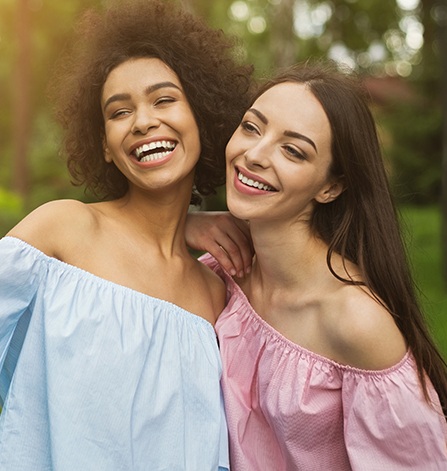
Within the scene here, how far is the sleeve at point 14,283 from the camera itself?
2.23 meters

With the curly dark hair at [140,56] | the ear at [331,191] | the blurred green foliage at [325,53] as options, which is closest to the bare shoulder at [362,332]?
the ear at [331,191]

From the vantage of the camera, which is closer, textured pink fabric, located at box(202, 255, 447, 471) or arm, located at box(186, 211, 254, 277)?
textured pink fabric, located at box(202, 255, 447, 471)

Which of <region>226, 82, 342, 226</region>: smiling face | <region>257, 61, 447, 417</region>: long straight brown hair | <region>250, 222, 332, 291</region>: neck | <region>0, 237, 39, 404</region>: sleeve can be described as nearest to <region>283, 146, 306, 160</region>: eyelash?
<region>226, 82, 342, 226</region>: smiling face

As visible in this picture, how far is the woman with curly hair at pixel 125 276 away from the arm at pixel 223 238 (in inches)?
3.4

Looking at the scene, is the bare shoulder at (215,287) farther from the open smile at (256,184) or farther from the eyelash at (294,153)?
the eyelash at (294,153)

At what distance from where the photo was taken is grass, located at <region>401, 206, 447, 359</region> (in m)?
5.36

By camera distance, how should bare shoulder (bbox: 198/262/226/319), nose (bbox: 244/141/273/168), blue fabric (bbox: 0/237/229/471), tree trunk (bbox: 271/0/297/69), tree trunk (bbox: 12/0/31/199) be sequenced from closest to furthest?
blue fabric (bbox: 0/237/229/471) < nose (bbox: 244/141/273/168) < bare shoulder (bbox: 198/262/226/319) < tree trunk (bbox: 271/0/297/69) < tree trunk (bbox: 12/0/31/199)

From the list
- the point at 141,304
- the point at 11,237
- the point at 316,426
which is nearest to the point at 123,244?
the point at 141,304

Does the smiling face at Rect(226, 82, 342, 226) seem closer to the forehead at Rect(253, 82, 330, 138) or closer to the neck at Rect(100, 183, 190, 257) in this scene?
the forehead at Rect(253, 82, 330, 138)

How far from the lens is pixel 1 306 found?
2.25 m

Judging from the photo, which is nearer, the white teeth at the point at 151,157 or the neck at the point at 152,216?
the white teeth at the point at 151,157

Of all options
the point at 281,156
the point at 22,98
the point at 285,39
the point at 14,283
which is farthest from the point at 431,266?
the point at 22,98

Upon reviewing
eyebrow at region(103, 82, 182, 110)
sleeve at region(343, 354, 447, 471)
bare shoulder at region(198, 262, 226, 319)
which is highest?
eyebrow at region(103, 82, 182, 110)

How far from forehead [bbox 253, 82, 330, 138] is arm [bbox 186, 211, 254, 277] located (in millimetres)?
578
